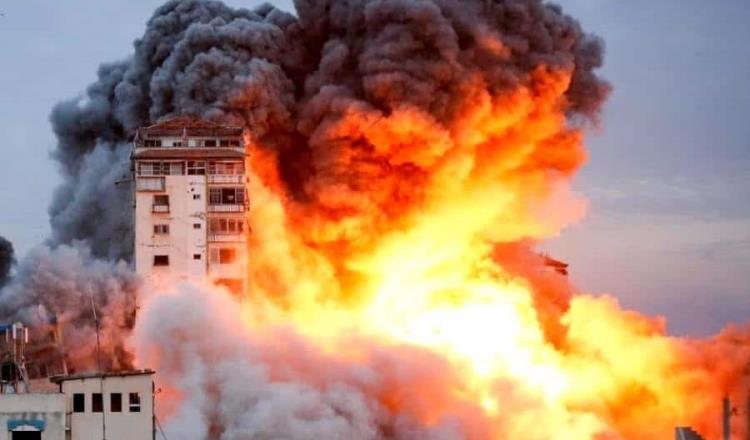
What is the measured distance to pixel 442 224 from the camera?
68.7 meters

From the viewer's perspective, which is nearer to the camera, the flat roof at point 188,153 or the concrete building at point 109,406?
the concrete building at point 109,406

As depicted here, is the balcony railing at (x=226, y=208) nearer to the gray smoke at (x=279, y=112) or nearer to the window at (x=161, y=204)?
the window at (x=161, y=204)

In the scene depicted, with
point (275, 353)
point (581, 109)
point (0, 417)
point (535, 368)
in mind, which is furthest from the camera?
point (581, 109)

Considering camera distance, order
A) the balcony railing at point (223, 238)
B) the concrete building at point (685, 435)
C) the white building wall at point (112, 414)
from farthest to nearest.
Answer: the balcony railing at point (223, 238), the white building wall at point (112, 414), the concrete building at point (685, 435)

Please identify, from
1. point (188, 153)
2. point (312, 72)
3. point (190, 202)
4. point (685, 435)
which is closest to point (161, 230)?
point (190, 202)

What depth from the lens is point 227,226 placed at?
68.5 m

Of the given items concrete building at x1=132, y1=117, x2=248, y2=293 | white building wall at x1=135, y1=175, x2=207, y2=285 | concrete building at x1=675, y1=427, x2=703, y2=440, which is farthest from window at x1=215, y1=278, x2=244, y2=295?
concrete building at x1=675, y1=427, x2=703, y2=440

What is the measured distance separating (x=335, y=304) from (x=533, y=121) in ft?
34.7

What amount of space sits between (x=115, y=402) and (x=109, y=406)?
9.6 inches

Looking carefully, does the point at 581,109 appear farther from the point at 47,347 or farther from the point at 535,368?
the point at 47,347

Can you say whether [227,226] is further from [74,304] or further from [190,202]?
[74,304]

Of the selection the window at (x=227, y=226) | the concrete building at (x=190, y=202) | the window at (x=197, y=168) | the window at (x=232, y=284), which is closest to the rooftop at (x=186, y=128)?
the concrete building at (x=190, y=202)

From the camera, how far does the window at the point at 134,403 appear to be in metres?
57.1

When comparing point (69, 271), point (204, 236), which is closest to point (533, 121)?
point (204, 236)
